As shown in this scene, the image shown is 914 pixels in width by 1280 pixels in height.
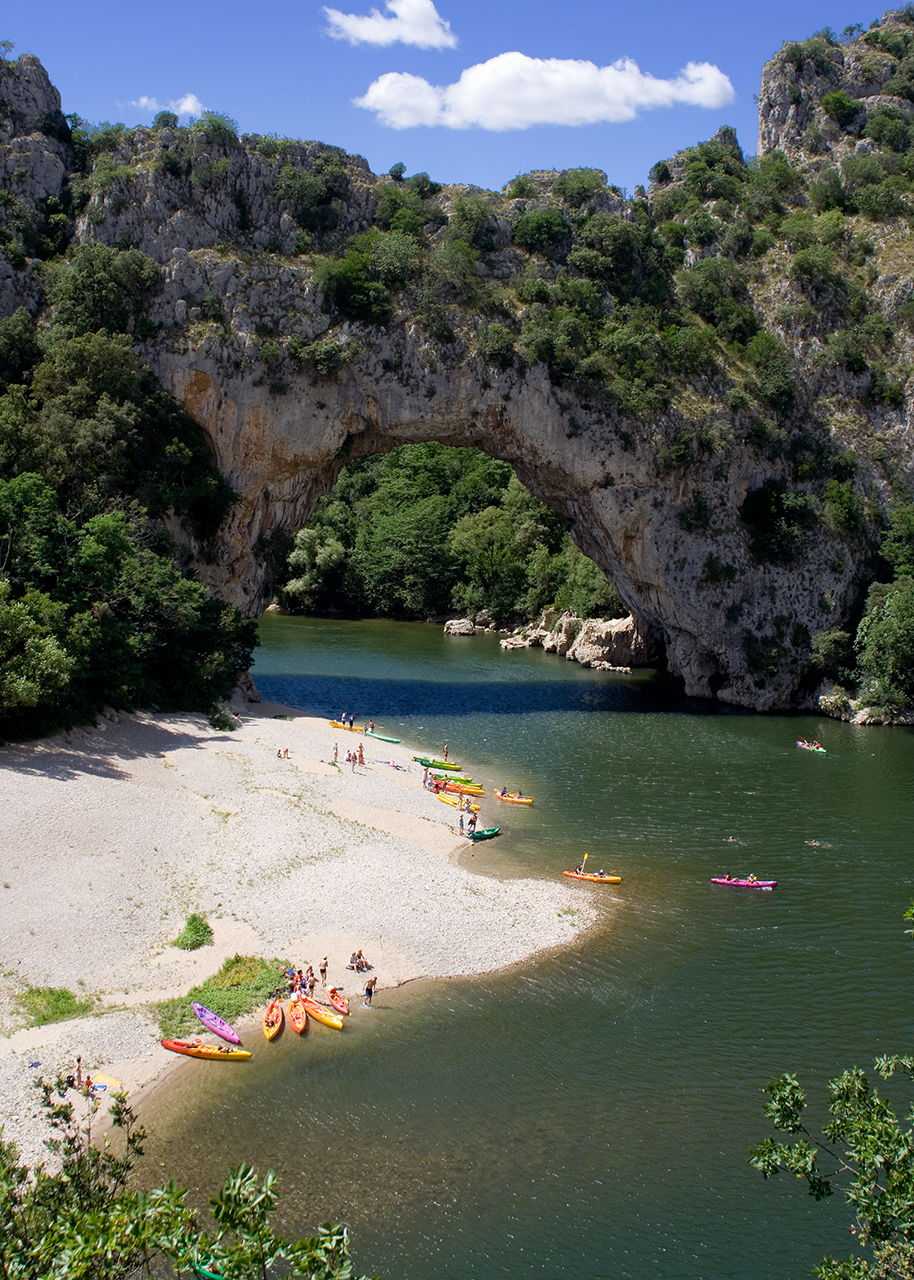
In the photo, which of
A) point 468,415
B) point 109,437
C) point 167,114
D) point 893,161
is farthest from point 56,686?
point 893,161

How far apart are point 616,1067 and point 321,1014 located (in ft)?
22.1

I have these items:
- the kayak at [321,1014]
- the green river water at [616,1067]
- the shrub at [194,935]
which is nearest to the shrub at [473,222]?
the green river water at [616,1067]

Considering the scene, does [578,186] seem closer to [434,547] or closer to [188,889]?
[434,547]

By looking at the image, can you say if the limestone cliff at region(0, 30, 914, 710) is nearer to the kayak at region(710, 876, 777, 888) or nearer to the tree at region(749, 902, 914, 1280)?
the kayak at region(710, 876, 777, 888)

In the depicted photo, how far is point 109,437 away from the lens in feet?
147

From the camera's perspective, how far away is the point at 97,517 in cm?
3997

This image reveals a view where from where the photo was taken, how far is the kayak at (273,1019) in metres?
21.8

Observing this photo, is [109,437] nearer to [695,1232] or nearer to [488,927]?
[488,927]

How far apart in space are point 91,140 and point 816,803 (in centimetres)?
4983

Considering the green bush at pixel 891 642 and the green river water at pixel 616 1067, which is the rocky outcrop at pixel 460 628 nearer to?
the green bush at pixel 891 642

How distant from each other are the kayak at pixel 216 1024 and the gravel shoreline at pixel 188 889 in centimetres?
104

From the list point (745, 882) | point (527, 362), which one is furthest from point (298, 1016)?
point (527, 362)

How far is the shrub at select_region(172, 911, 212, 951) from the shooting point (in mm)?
24688

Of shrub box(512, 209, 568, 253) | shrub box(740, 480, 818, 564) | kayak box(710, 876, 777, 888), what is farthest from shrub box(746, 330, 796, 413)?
kayak box(710, 876, 777, 888)
